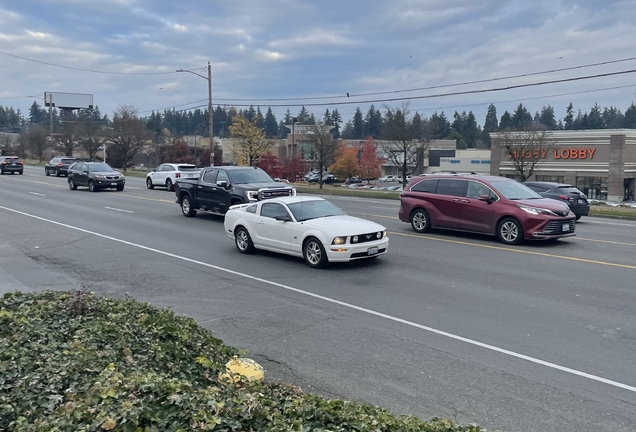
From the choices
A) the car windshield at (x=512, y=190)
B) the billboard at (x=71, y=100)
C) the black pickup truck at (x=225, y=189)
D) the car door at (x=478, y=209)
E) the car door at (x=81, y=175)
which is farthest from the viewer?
the billboard at (x=71, y=100)

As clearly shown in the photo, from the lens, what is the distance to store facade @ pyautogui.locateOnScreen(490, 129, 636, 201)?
52656 millimetres

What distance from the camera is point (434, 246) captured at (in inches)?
577

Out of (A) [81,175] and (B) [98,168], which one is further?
(B) [98,168]

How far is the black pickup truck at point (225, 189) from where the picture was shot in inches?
755

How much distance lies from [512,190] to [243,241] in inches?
285

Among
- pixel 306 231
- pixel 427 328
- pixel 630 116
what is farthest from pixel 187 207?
pixel 630 116

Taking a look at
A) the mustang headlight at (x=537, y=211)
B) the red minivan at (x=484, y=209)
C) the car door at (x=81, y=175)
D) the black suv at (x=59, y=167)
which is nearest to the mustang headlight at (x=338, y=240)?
the red minivan at (x=484, y=209)

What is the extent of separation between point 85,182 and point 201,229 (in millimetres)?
18809

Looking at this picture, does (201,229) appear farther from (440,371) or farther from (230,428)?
(230,428)

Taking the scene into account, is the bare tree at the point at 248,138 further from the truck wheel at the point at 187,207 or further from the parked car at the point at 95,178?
the truck wheel at the point at 187,207

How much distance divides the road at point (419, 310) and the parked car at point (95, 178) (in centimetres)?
1700

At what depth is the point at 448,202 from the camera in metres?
16.4

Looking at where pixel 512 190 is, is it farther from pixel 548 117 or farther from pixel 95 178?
pixel 548 117

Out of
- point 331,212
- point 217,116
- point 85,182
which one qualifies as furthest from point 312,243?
point 217,116
